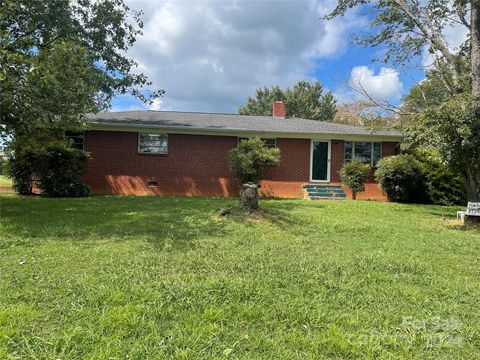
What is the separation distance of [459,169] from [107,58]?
545 inches

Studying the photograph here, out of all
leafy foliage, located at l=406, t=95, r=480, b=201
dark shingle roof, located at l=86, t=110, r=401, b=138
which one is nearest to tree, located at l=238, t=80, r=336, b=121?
dark shingle roof, located at l=86, t=110, r=401, b=138

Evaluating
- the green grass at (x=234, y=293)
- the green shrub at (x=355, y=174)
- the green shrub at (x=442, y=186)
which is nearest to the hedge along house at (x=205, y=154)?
the green shrub at (x=355, y=174)

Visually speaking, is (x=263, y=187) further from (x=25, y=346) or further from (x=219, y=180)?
(x=25, y=346)

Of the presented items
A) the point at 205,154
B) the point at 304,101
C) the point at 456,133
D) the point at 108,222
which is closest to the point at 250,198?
the point at 108,222

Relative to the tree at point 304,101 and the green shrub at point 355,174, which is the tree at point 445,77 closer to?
the green shrub at point 355,174

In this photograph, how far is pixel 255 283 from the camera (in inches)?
155

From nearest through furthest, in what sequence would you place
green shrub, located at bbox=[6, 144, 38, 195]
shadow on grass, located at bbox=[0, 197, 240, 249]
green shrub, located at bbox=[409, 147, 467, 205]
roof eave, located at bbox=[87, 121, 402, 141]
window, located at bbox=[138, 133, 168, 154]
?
shadow on grass, located at bbox=[0, 197, 240, 249] < green shrub, located at bbox=[6, 144, 38, 195] < green shrub, located at bbox=[409, 147, 467, 205] < roof eave, located at bbox=[87, 121, 402, 141] < window, located at bbox=[138, 133, 168, 154]

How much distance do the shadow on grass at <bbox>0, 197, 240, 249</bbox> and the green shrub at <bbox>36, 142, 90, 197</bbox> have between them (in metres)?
1.87

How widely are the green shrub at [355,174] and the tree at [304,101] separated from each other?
85.8 feet

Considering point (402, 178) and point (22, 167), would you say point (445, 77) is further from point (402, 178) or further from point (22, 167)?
point (22, 167)

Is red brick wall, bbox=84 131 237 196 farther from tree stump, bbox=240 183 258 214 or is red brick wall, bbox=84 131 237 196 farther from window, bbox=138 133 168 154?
tree stump, bbox=240 183 258 214

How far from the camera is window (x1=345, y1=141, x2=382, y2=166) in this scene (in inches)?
613

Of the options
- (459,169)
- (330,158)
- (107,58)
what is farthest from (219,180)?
(459,169)

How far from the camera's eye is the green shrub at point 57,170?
39.5 feet
